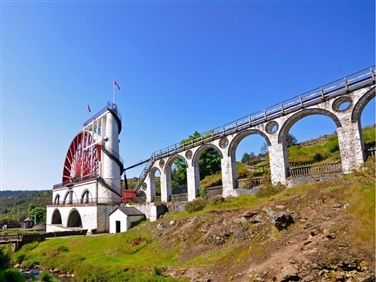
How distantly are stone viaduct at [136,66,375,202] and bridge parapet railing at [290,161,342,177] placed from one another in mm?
416

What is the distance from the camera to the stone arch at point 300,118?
693 inches

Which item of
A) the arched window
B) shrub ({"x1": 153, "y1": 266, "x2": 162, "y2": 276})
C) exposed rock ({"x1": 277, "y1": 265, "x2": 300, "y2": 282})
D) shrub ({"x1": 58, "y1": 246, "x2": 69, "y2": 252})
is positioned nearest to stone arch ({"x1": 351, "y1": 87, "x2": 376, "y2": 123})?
exposed rock ({"x1": 277, "y1": 265, "x2": 300, "y2": 282})

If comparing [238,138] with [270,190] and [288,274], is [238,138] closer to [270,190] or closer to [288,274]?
[270,190]

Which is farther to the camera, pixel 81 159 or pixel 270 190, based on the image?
pixel 81 159

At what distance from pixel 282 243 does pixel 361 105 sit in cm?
1022

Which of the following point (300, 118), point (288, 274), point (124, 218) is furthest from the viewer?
point (124, 218)

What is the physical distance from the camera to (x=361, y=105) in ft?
53.5

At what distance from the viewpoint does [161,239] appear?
17938 mm

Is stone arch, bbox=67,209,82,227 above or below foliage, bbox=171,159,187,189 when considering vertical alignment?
below

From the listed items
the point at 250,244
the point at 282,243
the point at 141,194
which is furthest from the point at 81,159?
the point at 282,243

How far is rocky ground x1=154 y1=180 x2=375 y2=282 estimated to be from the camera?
8938 mm

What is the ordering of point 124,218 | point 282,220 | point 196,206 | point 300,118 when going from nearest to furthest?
point 282,220 → point 300,118 → point 196,206 → point 124,218

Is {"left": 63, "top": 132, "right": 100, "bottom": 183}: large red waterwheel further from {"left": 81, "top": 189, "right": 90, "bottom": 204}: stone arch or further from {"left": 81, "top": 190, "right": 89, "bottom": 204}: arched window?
{"left": 81, "top": 190, "right": 89, "bottom": 204}: arched window

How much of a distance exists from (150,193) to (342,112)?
72.8 feet
